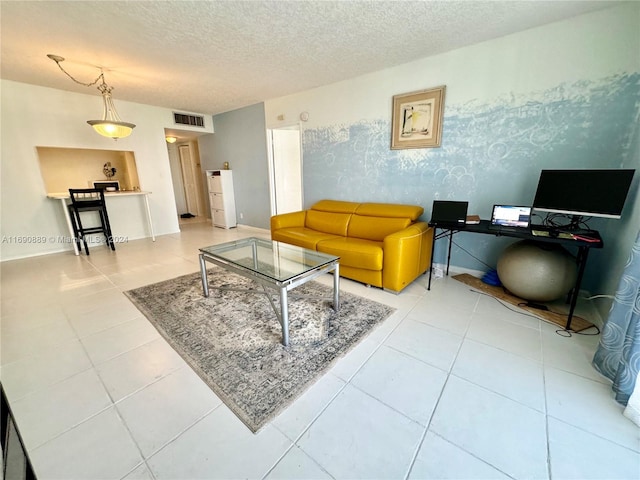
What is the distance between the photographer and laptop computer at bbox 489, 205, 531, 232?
2260 mm

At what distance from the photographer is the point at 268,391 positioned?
4.67 ft

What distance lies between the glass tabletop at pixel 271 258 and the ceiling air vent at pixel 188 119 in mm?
3904

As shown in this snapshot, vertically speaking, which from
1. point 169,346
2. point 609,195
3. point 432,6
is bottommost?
point 169,346

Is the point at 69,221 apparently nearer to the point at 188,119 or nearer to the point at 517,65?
the point at 188,119

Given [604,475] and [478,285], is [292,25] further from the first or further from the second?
[604,475]

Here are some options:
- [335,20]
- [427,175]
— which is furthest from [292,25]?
[427,175]

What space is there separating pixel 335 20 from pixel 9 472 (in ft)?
10.6

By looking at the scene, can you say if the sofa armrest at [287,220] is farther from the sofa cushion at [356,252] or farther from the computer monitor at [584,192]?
the computer monitor at [584,192]

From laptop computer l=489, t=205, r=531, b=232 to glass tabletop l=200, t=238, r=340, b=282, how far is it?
4.95ft

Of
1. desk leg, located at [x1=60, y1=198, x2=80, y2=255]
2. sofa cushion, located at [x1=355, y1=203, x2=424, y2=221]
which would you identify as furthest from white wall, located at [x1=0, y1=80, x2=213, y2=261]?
sofa cushion, located at [x1=355, y1=203, x2=424, y2=221]

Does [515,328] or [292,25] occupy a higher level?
[292,25]

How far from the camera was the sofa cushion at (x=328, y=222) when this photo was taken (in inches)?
135

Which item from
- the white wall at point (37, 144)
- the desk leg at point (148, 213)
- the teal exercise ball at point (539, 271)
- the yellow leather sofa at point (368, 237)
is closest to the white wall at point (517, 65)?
the yellow leather sofa at point (368, 237)

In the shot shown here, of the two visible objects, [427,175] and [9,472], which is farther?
[427,175]
